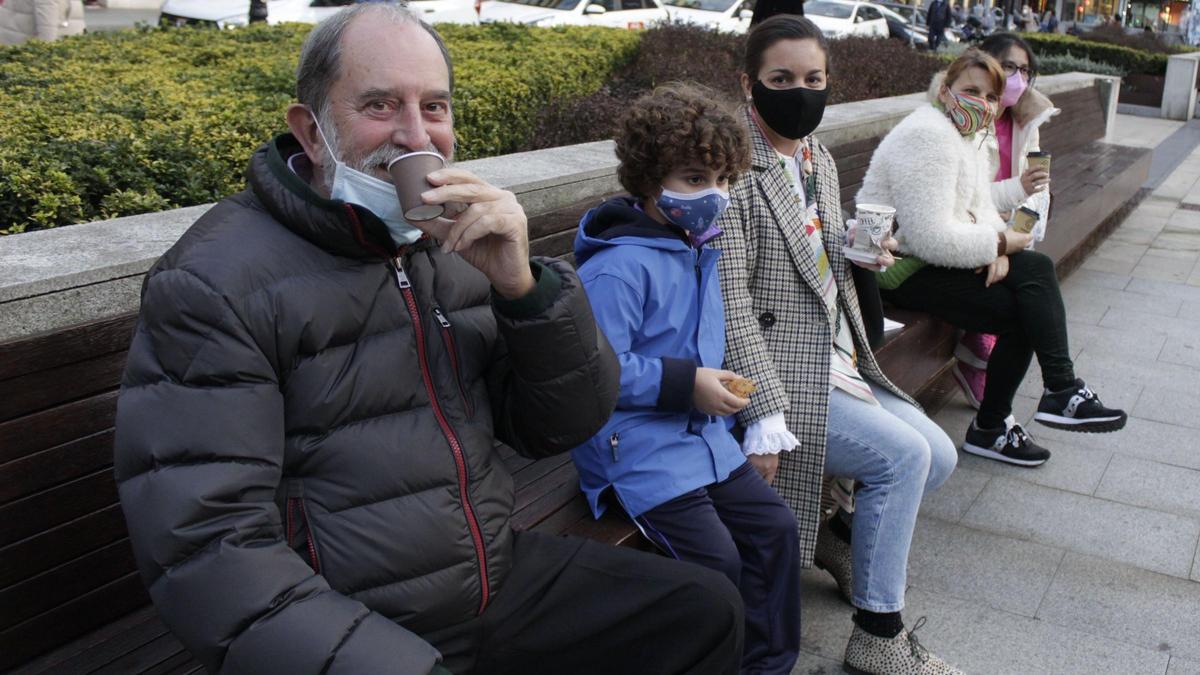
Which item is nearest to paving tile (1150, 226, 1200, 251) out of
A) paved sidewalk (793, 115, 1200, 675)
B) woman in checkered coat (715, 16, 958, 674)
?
paved sidewalk (793, 115, 1200, 675)

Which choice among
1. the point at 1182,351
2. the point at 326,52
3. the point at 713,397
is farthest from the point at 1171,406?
the point at 326,52

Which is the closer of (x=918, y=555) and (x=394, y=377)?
(x=394, y=377)

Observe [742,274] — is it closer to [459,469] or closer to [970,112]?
[459,469]

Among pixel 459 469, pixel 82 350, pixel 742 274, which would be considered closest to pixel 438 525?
pixel 459 469

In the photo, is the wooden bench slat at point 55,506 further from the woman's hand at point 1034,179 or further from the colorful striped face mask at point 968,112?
the woman's hand at point 1034,179

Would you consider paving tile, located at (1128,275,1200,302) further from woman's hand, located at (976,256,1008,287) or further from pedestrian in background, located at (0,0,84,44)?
pedestrian in background, located at (0,0,84,44)

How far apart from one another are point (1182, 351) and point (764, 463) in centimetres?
430

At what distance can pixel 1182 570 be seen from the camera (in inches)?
155

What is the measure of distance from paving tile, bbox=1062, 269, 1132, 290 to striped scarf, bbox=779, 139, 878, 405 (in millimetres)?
4701

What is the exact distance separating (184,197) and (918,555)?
9.02 ft

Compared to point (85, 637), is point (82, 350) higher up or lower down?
higher up

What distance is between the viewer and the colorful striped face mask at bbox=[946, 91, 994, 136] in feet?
14.4

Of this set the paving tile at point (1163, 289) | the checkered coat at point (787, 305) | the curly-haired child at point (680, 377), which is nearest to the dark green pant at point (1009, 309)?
the checkered coat at point (787, 305)

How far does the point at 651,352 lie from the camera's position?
2.93m
